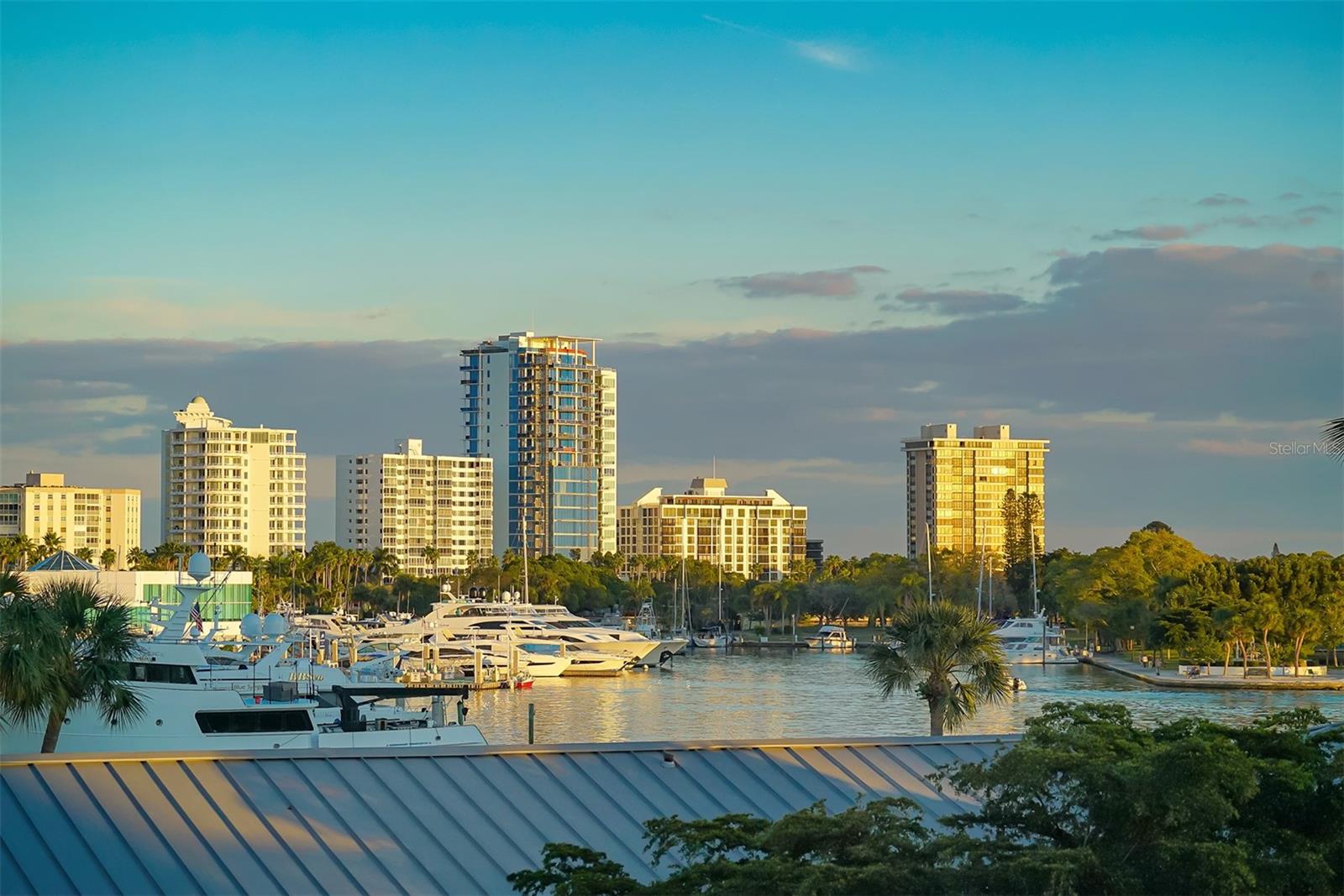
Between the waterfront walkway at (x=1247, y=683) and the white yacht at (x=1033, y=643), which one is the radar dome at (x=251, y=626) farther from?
the white yacht at (x=1033, y=643)

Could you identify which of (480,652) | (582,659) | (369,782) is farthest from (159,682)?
(582,659)

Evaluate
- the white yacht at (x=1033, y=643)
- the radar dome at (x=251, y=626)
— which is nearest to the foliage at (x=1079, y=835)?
the radar dome at (x=251, y=626)

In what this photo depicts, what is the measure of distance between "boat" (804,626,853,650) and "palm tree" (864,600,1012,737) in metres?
99.8

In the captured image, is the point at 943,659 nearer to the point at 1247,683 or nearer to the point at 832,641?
the point at 1247,683

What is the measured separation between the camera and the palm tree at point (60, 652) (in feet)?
86.3

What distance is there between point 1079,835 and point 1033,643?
4271 inches

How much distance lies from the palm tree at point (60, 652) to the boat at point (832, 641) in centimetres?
11160

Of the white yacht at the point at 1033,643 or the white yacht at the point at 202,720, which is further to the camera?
the white yacht at the point at 1033,643

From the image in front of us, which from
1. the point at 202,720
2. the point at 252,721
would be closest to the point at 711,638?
the point at 202,720

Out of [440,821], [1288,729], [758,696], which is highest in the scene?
[1288,729]

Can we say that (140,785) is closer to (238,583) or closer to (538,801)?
(538,801)

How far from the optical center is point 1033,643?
385ft

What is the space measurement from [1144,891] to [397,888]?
7499 mm

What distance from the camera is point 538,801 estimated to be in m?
17.6
